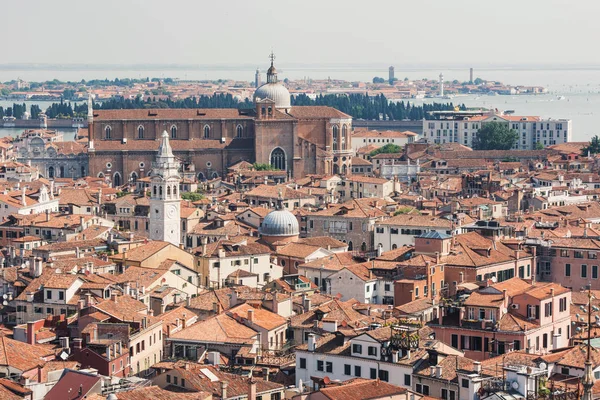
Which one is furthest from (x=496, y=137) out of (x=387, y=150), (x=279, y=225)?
(x=279, y=225)

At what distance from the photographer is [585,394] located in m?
10.3

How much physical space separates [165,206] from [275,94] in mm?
29238

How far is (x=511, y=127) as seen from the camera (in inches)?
3125

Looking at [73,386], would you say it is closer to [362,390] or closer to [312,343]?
[362,390]

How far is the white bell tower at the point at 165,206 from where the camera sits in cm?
3475

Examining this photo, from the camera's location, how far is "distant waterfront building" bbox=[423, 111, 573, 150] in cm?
7944

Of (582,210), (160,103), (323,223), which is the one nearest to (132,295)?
(323,223)

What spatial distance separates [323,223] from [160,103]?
92.1 metres

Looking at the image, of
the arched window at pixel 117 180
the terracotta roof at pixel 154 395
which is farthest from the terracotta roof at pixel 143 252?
the arched window at pixel 117 180

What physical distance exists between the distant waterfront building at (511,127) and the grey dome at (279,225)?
151 feet

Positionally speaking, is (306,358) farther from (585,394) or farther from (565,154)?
(565,154)

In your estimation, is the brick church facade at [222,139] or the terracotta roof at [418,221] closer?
the terracotta roof at [418,221]

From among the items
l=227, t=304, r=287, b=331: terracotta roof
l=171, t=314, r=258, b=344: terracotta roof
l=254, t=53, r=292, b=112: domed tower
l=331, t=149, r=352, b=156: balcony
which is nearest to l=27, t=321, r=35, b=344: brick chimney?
l=171, t=314, r=258, b=344: terracotta roof

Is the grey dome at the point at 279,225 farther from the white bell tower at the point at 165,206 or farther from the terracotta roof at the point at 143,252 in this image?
the terracotta roof at the point at 143,252
